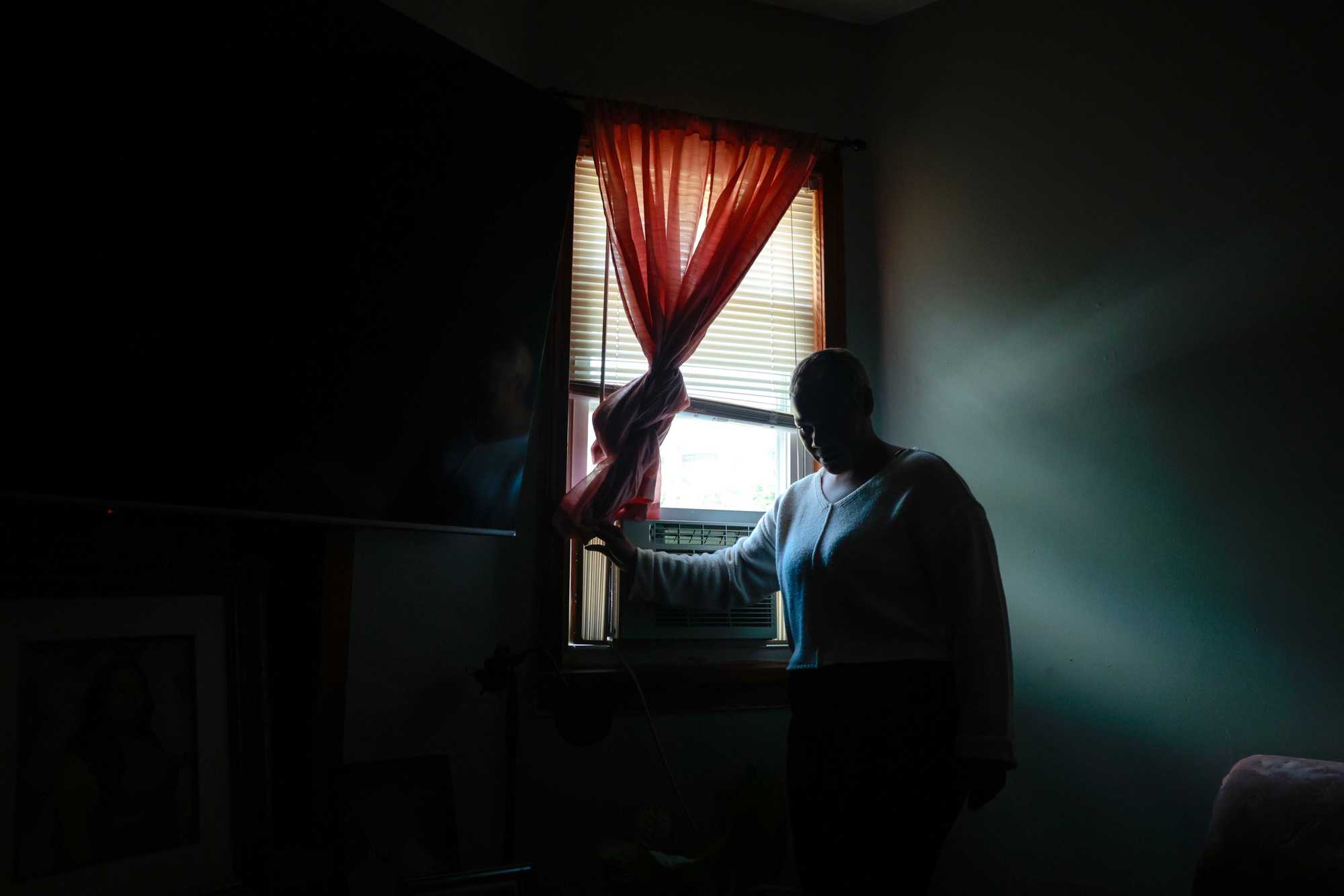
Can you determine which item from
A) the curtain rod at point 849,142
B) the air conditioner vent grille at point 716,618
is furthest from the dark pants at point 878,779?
the curtain rod at point 849,142

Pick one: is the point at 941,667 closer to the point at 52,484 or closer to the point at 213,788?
the point at 213,788

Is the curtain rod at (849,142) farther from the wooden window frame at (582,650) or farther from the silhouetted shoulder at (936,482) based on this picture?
the silhouetted shoulder at (936,482)

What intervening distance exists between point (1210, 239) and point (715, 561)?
4.42ft

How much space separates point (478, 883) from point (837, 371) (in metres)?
1.23

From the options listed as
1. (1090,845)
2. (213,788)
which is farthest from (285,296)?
(1090,845)

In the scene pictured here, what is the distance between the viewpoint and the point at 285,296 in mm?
1312

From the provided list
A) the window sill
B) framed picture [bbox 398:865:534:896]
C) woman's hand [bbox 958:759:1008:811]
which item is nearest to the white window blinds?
the window sill

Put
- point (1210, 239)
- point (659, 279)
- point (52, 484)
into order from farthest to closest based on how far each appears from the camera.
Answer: point (659, 279), point (1210, 239), point (52, 484)

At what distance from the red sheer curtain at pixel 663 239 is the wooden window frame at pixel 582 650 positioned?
0.13 metres

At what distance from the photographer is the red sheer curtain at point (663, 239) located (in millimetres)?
2254

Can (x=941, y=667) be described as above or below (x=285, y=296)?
below

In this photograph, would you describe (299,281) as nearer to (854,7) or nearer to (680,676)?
(680,676)

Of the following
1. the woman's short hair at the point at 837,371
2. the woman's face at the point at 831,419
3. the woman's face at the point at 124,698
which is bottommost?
the woman's face at the point at 124,698

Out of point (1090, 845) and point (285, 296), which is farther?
point (1090, 845)
